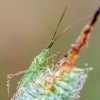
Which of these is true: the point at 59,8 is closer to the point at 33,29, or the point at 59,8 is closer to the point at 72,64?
the point at 33,29

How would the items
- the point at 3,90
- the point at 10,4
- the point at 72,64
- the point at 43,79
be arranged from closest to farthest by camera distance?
the point at 72,64 → the point at 43,79 → the point at 3,90 → the point at 10,4

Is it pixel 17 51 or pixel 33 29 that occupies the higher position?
pixel 33 29

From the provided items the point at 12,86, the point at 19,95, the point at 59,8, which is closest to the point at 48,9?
the point at 59,8

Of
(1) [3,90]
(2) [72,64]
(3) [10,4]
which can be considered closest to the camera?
(2) [72,64]

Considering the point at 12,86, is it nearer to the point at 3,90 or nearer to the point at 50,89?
the point at 3,90

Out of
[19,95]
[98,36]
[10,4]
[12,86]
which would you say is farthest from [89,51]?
[19,95]

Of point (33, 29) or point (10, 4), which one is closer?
point (33, 29)

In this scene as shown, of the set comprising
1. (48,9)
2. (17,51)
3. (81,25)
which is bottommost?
(17,51)
